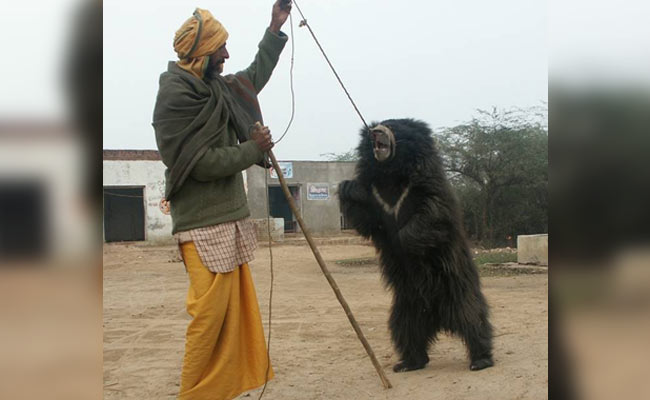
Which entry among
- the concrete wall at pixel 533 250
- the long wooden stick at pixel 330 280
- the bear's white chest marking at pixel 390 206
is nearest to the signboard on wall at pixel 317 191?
the concrete wall at pixel 533 250

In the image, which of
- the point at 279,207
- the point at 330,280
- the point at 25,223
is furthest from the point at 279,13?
the point at 279,207

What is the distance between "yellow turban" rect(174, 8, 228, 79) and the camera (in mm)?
3104

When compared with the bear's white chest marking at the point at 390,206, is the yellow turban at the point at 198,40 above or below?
above

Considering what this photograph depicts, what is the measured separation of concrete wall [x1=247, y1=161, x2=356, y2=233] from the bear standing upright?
19.3 metres

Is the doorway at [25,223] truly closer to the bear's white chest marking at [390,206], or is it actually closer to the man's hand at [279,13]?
the man's hand at [279,13]

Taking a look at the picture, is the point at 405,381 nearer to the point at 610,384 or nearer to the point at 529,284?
the point at 610,384

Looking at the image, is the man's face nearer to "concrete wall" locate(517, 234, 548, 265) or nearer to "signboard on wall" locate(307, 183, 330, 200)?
"concrete wall" locate(517, 234, 548, 265)

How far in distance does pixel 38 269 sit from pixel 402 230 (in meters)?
2.85

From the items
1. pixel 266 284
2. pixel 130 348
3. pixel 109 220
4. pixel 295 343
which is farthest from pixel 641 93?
pixel 109 220

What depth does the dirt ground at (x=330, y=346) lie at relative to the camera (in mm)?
3793

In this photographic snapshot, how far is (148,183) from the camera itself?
23469 mm

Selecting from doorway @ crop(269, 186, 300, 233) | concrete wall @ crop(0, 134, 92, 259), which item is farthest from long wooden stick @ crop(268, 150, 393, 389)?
doorway @ crop(269, 186, 300, 233)

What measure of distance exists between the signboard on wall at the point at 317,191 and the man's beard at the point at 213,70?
69.1 feet

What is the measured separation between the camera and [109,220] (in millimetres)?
24531
